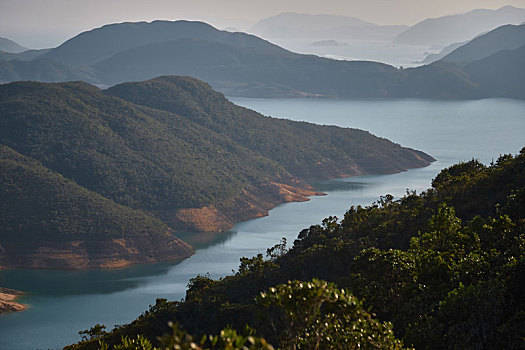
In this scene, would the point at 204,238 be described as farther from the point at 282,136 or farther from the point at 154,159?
the point at 282,136

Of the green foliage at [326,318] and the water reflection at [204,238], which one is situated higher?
the green foliage at [326,318]

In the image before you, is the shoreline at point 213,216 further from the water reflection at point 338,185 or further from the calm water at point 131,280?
the water reflection at point 338,185

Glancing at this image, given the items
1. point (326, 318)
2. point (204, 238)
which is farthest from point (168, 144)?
point (326, 318)

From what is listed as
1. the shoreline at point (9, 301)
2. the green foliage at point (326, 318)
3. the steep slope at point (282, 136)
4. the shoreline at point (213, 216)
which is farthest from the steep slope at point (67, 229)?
the green foliage at point (326, 318)

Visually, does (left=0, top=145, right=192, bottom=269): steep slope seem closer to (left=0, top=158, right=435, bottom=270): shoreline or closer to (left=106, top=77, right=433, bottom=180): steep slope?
(left=0, top=158, right=435, bottom=270): shoreline

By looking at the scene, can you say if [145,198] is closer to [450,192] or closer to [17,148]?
[17,148]

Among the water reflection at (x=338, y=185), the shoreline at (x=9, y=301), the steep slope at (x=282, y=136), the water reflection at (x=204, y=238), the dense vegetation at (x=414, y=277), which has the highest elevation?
the steep slope at (x=282, y=136)

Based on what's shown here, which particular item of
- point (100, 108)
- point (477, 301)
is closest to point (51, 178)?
point (100, 108)
